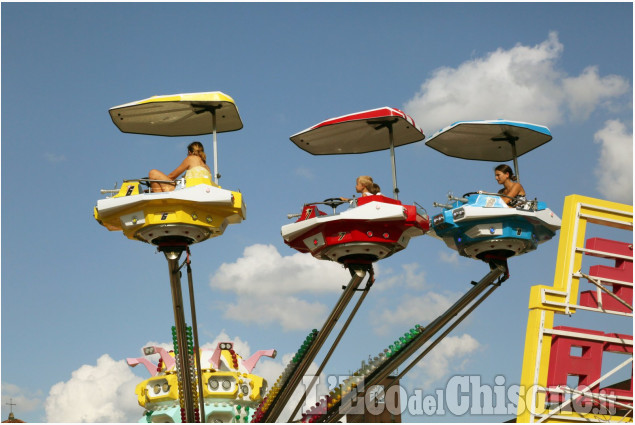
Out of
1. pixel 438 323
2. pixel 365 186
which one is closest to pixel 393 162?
pixel 365 186

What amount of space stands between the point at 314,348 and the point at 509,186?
472cm

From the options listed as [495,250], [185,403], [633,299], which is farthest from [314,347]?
[633,299]

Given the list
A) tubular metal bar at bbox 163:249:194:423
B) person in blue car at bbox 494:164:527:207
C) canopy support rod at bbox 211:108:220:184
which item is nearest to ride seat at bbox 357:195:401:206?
person in blue car at bbox 494:164:527:207

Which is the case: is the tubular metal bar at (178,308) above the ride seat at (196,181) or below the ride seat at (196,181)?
below

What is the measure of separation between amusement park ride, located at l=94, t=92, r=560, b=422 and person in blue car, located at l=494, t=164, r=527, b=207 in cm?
32

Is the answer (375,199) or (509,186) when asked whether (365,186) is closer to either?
(375,199)

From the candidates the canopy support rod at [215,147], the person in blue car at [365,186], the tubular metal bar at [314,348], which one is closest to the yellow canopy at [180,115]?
the canopy support rod at [215,147]

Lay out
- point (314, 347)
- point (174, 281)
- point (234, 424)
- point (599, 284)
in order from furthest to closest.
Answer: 1. point (234, 424)
2. point (599, 284)
3. point (314, 347)
4. point (174, 281)

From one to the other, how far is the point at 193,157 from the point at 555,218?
6697 mm

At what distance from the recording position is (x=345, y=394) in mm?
18891

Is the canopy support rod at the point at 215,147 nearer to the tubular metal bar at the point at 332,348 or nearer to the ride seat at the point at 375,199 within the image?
the ride seat at the point at 375,199

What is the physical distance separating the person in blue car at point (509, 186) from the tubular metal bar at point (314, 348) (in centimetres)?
309

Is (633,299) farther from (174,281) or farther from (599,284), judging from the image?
(174,281)

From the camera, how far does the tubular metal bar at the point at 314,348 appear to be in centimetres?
1734
